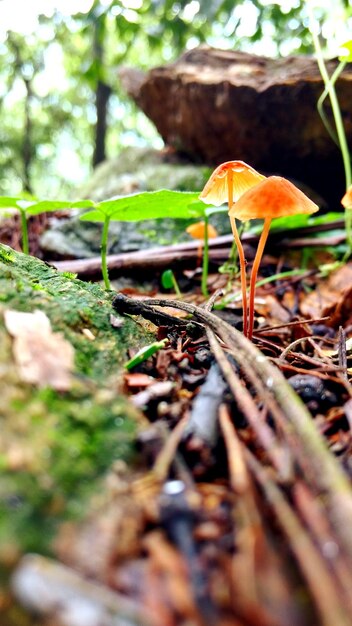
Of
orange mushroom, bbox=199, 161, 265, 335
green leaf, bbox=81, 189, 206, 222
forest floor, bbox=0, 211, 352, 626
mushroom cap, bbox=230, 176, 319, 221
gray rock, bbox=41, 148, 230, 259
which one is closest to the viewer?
forest floor, bbox=0, 211, 352, 626

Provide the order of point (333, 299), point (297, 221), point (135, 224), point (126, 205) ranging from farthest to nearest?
point (135, 224)
point (297, 221)
point (333, 299)
point (126, 205)

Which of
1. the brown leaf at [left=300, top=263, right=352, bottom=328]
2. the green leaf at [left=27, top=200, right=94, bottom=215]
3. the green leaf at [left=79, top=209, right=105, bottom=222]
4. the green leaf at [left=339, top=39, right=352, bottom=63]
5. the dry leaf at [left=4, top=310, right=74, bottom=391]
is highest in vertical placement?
the green leaf at [left=339, top=39, right=352, bottom=63]

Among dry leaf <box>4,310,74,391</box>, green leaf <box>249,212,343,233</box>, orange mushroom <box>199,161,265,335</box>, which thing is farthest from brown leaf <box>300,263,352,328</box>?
dry leaf <box>4,310,74,391</box>

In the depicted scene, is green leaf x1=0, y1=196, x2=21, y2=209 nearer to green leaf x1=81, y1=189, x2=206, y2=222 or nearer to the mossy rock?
green leaf x1=81, y1=189, x2=206, y2=222

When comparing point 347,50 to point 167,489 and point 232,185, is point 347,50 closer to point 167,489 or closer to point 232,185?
point 232,185

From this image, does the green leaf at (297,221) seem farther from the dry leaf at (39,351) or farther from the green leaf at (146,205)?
the dry leaf at (39,351)

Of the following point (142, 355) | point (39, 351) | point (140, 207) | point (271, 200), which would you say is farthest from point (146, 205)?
point (39, 351)

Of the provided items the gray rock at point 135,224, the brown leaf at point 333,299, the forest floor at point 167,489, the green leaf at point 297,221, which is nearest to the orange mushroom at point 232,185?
the forest floor at point 167,489
